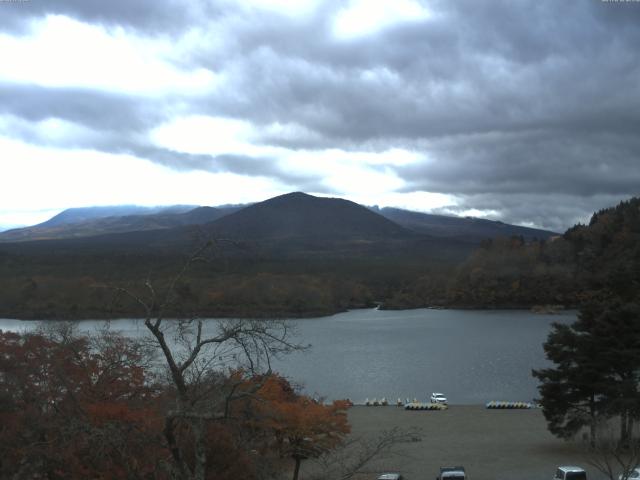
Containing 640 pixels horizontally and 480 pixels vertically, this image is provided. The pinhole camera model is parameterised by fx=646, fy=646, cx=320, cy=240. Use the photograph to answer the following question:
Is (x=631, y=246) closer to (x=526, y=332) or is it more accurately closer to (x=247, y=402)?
(x=526, y=332)

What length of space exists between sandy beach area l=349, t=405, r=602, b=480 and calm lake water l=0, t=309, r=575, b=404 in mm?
3147

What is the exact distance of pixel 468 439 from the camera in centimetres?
1614

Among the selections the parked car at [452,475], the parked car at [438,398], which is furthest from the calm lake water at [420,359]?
the parked car at [452,475]

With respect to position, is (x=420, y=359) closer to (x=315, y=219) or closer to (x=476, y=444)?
(x=476, y=444)

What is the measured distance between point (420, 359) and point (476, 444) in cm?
1704

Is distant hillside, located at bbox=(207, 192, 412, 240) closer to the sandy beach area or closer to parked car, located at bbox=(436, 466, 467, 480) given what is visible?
the sandy beach area

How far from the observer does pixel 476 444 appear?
15516 millimetres

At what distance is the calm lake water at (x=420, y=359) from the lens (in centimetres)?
2480

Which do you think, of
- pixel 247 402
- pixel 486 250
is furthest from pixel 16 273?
pixel 247 402

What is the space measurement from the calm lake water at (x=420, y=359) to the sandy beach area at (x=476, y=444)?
124 inches

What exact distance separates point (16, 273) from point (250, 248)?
67.6 meters

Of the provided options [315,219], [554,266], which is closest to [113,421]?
[554,266]

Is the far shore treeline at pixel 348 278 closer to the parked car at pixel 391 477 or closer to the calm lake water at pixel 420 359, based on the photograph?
the calm lake water at pixel 420 359

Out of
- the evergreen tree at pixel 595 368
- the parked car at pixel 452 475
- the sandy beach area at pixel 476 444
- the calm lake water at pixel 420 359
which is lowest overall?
the calm lake water at pixel 420 359
